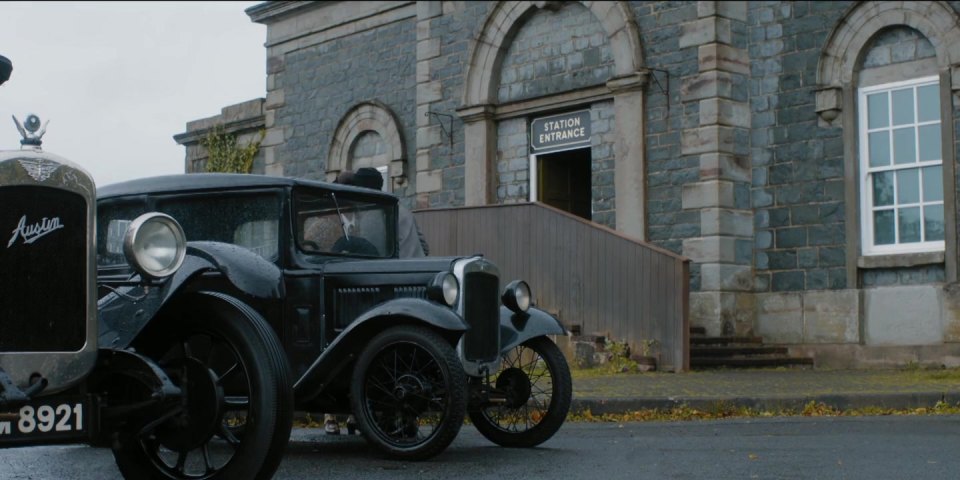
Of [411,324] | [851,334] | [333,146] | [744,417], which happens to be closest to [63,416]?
[411,324]

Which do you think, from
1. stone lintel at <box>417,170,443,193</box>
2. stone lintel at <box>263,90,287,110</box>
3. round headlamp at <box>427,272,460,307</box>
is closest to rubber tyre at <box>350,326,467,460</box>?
round headlamp at <box>427,272,460,307</box>

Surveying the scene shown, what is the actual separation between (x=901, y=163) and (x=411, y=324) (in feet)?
29.8

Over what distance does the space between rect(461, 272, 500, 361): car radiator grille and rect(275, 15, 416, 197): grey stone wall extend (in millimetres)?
11938

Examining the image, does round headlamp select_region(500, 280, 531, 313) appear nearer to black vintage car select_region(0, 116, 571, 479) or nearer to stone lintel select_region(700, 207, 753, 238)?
black vintage car select_region(0, 116, 571, 479)

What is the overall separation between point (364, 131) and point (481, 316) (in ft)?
43.4

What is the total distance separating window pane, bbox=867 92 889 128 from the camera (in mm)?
15359

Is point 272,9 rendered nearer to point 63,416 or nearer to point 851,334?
point 851,334

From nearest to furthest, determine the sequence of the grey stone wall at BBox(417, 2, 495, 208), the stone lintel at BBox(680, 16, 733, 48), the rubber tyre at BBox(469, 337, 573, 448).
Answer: the rubber tyre at BBox(469, 337, 573, 448), the stone lintel at BBox(680, 16, 733, 48), the grey stone wall at BBox(417, 2, 495, 208)

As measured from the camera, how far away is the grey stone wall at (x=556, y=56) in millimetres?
17688

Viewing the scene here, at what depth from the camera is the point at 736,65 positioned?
16.3m

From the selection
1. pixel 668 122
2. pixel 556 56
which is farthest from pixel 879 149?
pixel 556 56

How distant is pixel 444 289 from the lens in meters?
8.12

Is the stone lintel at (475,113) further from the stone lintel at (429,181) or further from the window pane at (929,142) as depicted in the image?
the window pane at (929,142)

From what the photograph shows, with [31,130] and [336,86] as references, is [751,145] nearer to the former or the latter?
[336,86]
